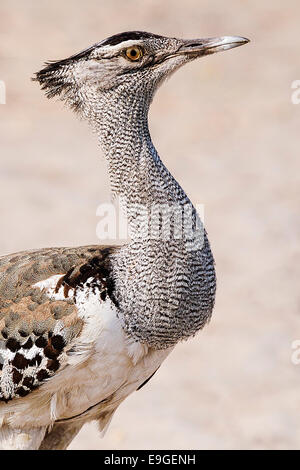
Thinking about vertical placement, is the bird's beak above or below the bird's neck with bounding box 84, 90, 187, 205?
above

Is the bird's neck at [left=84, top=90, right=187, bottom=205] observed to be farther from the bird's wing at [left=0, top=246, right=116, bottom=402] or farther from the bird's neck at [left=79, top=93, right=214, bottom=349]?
the bird's wing at [left=0, top=246, right=116, bottom=402]

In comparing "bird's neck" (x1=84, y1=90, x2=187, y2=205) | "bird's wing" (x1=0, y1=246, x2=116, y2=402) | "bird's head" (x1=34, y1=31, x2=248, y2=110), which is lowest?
"bird's wing" (x1=0, y1=246, x2=116, y2=402)

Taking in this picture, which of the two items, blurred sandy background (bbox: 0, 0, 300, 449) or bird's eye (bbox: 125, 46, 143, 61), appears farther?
blurred sandy background (bbox: 0, 0, 300, 449)

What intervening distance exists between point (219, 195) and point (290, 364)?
2.25m

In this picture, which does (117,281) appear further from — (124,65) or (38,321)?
(124,65)

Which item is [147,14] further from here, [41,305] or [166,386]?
[41,305]

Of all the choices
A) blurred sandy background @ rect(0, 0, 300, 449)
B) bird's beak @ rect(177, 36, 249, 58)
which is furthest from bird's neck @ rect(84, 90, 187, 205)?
blurred sandy background @ rect(0, 0, 300, 449)

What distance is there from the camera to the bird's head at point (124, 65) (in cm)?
349

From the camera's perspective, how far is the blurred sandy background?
5508 millimetres

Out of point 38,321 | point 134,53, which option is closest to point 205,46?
point 134,53

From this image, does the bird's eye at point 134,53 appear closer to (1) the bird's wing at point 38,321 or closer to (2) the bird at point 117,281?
(2) the bird at point 117,281

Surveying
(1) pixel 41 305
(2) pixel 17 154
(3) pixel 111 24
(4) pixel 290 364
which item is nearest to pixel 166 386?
(4) pixel 290 364

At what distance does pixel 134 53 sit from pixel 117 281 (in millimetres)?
851

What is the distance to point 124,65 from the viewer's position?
138 inches
